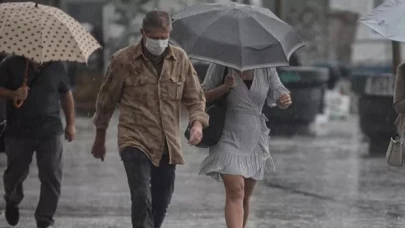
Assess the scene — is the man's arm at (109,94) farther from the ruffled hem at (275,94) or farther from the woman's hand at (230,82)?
the ruffled hem at (275,94)

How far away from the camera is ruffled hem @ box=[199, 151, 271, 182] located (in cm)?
862

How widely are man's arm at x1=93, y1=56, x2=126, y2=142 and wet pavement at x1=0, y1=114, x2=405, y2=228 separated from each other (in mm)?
2566

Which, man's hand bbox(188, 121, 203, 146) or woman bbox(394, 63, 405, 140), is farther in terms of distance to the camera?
woman bbox(394, 63, 405, 140)

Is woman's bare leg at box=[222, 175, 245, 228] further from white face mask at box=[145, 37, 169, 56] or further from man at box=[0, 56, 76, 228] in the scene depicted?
man at box=[0, 56, 76, 228]

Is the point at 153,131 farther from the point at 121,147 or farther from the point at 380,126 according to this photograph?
the point at 380,126

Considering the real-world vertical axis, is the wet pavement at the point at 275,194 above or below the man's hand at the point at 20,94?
below

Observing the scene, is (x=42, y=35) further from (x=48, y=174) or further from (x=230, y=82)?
(x=230, y=82)

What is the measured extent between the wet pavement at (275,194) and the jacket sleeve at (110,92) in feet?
8.45

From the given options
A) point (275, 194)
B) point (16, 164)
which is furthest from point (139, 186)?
point (275, 194)

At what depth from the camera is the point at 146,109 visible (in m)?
8.20

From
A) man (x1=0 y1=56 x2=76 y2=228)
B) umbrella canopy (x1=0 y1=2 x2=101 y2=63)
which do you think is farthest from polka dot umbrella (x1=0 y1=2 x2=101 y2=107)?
man (x1=0 y1=56 x2=76 y2=228)

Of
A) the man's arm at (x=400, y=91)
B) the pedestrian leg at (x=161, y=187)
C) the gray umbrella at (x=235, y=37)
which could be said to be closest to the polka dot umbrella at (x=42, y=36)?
the gray umbrella at (x=235, y=37)

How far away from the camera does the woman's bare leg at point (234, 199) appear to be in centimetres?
862

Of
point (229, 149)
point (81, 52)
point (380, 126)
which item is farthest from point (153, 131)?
point (380, 126)
